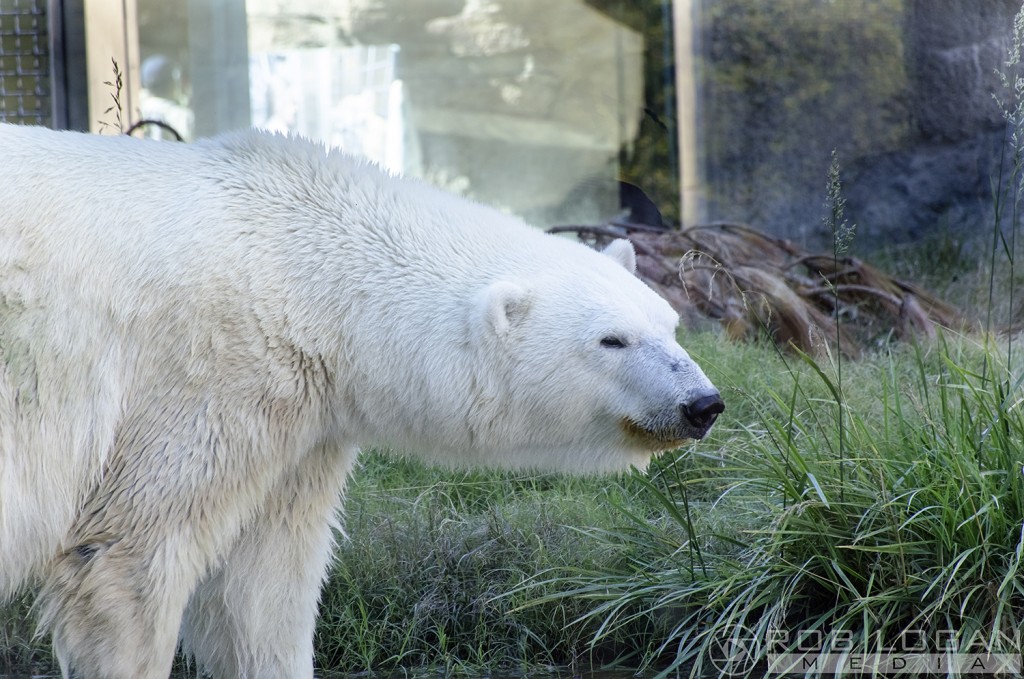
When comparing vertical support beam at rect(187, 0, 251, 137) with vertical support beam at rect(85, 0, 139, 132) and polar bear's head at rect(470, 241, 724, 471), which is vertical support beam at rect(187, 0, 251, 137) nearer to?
vertical support beam at rect(85, 0, 139, 132)

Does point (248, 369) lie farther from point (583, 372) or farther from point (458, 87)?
point (458, 87)

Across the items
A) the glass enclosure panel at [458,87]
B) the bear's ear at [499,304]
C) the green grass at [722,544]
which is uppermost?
the glass enclosure panel at [458,87]

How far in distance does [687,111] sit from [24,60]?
197 inches

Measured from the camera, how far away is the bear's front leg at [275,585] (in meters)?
3.38

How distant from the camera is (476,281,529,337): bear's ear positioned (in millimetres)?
3086

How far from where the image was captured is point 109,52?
8391 millimetres

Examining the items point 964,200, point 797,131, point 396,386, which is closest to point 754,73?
point 797,131

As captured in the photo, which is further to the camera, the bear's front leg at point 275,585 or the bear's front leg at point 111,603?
the bear's front leg at point 275,585

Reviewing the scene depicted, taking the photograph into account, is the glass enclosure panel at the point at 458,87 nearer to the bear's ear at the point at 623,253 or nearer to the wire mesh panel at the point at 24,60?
the wire mesh panel at the point at 24,60

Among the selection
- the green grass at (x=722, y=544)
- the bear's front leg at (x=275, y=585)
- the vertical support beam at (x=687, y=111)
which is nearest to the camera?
the green grass at (x=722, y=544)

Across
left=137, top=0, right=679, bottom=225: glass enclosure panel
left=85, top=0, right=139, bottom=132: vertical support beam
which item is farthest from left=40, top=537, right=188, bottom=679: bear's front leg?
left=137, top=0, right=679, bottom=225: glass enclosure panel

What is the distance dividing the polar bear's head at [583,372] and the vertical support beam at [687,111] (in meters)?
5.77

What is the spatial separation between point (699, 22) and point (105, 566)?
7.05m

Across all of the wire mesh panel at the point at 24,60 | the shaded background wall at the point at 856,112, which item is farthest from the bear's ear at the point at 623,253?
the wire mesh panel at the point at 24,60
